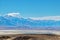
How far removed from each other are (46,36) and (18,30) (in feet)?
1.96

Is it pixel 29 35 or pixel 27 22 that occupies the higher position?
pixel 27 22

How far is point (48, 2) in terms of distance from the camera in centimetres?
552

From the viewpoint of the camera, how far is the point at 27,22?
5531 millimetres

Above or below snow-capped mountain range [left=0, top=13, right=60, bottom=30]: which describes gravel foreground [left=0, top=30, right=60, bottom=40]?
below

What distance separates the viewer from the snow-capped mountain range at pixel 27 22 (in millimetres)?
5500

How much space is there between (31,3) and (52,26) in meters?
0.65

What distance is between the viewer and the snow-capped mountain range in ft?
18.0

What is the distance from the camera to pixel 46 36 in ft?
18.0

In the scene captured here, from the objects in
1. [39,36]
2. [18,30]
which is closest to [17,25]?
[18,30]

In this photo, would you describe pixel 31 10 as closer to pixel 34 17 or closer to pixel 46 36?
pixel 34 17

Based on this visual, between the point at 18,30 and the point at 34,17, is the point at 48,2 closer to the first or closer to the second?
the point at 34,17

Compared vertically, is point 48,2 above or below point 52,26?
above

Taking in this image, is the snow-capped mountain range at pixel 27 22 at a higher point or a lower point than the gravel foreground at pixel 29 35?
higher

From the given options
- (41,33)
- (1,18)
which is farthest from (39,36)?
(1,18)
